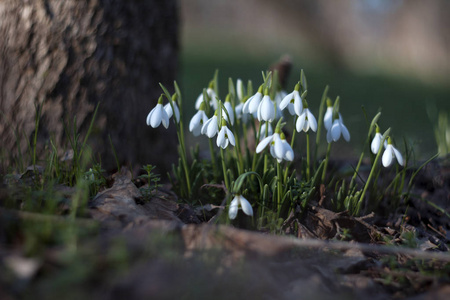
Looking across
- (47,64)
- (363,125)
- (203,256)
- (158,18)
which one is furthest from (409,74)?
(203,256)

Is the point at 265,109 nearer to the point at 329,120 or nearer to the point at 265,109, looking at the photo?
the point at 265,109

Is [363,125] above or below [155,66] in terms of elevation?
below

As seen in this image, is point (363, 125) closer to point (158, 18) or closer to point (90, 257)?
point (158, 18)

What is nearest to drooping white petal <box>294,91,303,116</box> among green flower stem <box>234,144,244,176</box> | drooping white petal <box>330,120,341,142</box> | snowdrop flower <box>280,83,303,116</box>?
snowdrop flower <box>280,83,303,116</box>

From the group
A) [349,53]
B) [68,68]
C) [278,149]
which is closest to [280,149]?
[278,149]

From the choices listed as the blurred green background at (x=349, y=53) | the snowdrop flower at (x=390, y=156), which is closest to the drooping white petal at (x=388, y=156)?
the snowdrop flower at (x=390, y=156)

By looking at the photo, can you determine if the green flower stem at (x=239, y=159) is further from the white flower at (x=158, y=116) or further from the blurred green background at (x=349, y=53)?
the blurred green background at (x=349, y=53)
